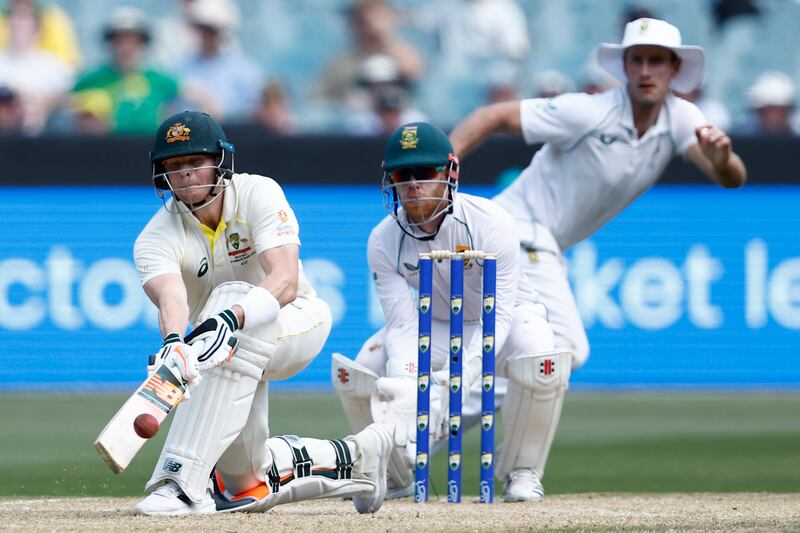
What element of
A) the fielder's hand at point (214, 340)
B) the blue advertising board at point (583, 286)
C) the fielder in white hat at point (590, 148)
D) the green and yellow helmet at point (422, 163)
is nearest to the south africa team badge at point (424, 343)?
the green and yellow helmet at point (422, 163)

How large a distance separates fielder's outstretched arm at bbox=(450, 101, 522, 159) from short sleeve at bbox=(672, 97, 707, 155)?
0.69 metres

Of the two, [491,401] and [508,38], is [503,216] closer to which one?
[491,401]

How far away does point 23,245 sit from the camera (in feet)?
32.3

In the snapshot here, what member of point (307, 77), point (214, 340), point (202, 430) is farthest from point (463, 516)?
point (307, 77)

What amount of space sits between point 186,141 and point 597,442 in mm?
3763

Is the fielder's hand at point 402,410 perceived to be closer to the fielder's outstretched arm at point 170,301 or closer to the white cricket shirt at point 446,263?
the white cricket shirt at point 446,263

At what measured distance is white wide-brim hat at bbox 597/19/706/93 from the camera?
6.42 metres

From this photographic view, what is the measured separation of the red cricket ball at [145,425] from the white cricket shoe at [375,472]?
3.17ft

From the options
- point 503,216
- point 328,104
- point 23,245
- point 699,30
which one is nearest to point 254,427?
point 503,216

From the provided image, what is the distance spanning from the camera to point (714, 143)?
6.10 metres

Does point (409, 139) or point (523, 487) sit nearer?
point (409, 139)

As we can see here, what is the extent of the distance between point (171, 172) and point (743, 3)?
8613 mm

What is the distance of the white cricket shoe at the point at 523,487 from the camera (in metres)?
5.71

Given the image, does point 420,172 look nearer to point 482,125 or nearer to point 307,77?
point 482,125
